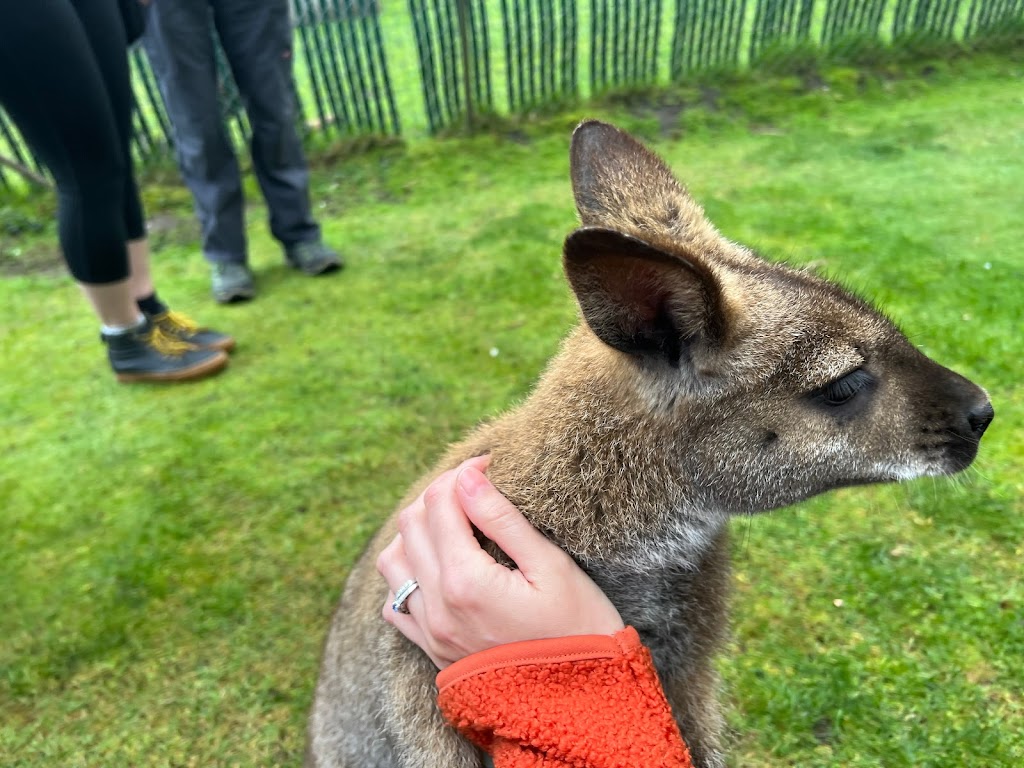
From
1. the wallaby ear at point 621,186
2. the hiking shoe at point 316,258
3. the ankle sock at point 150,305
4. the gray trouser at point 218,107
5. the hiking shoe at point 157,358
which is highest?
the wallaby ear at point 621,186

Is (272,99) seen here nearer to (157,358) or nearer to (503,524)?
(157,358)

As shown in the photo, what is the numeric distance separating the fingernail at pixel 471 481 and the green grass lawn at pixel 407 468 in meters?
1.14

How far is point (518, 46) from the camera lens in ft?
21.0

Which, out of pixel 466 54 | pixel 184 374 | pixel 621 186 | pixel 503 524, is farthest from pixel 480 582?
pixel 466 54

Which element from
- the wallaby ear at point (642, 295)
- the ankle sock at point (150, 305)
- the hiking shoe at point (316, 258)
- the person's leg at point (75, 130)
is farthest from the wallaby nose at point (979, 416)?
the hiking shoe at point (316, 258)

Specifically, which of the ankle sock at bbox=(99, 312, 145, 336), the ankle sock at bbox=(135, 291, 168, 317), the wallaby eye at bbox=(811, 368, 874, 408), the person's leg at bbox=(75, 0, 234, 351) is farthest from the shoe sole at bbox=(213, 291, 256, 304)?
the wallaby eye at bbox=(811, 368, 874, 408)

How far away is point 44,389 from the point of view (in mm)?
3773

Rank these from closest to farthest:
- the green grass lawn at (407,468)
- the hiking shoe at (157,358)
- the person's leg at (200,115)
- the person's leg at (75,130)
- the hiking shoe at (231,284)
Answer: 1. the green grass lawn at (407,468)
2. the person's leg at (75,130)
3. the hiking shoe at (157,358)
4. the person's leg at (200,115)
5. the hiking shoe at (231,284)

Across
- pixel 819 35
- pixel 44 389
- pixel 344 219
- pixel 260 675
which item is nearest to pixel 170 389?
pixel 44 389

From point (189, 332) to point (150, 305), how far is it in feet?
0.73

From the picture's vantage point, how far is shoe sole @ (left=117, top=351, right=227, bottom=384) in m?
3.68

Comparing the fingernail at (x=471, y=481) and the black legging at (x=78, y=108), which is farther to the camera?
the black legging at (x=78, y=108)

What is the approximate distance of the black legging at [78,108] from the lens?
2490mm

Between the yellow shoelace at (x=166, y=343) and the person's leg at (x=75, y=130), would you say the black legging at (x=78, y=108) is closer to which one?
the person's leg at (x=75, y=130)
